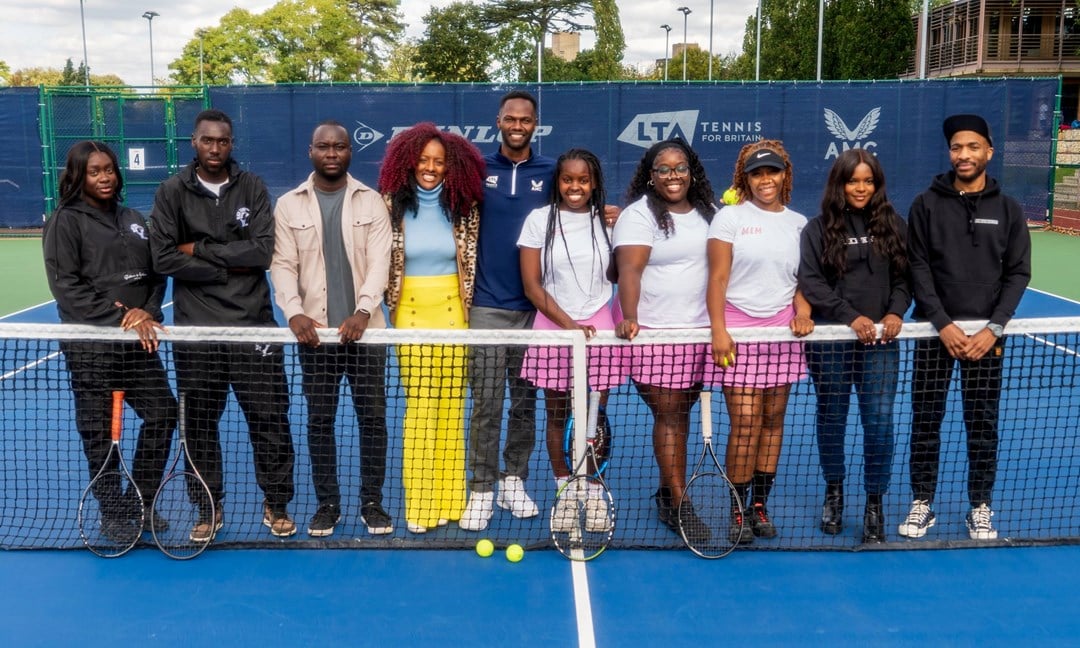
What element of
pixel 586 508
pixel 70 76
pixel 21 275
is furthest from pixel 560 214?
pixel 70 76

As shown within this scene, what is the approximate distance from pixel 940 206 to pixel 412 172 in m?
2.51

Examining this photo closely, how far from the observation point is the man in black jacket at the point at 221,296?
461cm

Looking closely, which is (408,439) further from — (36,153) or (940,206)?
(36,153)

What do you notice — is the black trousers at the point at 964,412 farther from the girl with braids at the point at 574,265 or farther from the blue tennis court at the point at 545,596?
the girl with braids at the point at 574,265

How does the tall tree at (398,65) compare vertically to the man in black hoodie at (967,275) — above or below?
above

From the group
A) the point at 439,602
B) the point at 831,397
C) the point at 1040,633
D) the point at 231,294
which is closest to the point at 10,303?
the point at 231,294

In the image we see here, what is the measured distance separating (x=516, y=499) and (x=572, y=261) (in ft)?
4.24

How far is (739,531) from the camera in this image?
15.4 ft

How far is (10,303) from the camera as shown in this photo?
38.7 feet

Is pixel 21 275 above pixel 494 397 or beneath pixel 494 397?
beneath

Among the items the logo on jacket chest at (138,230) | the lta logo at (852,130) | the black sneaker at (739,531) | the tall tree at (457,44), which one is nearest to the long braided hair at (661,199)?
the black sneaker at (739,531)

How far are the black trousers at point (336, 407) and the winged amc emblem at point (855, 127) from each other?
→ 14.3 m

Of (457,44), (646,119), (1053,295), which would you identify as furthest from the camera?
(457,44)

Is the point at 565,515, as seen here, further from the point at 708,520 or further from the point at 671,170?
the point at 671,170
